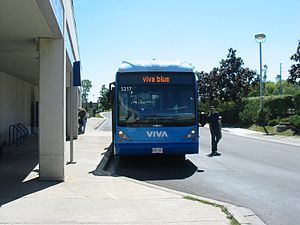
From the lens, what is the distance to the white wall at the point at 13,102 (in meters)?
18.0

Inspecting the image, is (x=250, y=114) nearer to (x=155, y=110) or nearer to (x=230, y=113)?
(x=230, y=113)

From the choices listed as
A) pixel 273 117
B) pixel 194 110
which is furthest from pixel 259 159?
pixel 273 117

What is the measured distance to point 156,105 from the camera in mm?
12078

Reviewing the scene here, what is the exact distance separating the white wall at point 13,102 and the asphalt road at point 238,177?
6.48 m

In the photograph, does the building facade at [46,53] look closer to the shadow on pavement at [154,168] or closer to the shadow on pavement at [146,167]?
the shadow on pavement at [146,167]

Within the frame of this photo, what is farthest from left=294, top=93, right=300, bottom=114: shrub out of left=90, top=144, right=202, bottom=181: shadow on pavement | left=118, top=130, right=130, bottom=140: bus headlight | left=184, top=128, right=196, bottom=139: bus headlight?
left=118, top=130, right=130, bottom=140: bus headlight

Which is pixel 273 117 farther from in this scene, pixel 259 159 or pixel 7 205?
pixel 7 205

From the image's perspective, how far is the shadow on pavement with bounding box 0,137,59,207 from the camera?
302 inches

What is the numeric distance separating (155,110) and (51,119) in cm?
372

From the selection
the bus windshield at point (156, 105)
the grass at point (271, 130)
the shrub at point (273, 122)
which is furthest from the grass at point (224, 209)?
the shrub at point (273, 122)

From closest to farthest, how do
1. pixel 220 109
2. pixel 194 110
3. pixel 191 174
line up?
pixel 191 174 → pixel 194 110 → pixel 220 109

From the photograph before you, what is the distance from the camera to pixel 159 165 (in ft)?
42.4

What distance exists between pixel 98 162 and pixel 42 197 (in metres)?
5.23

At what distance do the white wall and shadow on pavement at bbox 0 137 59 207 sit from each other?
399cm
